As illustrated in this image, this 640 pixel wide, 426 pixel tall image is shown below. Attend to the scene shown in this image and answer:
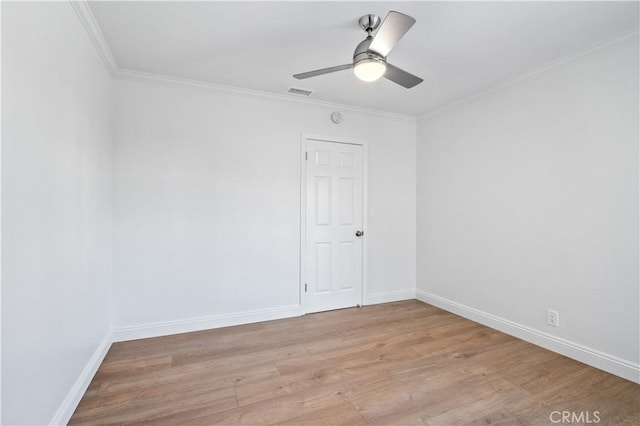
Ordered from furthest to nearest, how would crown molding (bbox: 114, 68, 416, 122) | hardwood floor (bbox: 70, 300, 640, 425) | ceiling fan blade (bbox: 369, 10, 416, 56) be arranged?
crown molding (bbox: 114, 68, 416, 122) → hardwood floor (bbox: 70, 300, 640, 425) → ceiling fan blade (bbox: 369, 10, 416, 56)

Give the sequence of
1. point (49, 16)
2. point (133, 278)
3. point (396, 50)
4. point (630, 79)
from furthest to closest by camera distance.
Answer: point (133, 278), point (396, 50), point (630, 79), point (49, 16)

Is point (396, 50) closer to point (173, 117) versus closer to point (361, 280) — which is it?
point (173, 117)

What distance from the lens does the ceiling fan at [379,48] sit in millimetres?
1639

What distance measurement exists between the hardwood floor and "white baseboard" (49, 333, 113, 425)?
2.0 inches

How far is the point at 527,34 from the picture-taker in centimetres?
217

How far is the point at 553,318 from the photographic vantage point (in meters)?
2.61

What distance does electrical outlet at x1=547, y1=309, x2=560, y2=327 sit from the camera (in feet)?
8.48

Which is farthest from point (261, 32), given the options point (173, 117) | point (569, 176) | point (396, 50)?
point (569, 176)

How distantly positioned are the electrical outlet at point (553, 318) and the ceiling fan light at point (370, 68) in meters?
2.52

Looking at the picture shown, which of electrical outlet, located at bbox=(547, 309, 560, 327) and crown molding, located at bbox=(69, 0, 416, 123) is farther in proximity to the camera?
electrical outlet, located at bbox=(547, 309, 560, 327)

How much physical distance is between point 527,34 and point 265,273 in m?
3.13

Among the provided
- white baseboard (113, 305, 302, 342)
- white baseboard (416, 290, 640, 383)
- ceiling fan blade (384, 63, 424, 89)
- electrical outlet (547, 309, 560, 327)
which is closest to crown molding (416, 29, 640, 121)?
ceiling fan blade (384, 63, 424, 89)

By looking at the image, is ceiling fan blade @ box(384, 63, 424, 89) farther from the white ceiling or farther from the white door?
the white door

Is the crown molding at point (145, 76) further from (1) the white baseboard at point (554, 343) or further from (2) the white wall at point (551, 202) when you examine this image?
(1) the white baseboard at point (554, 343)
